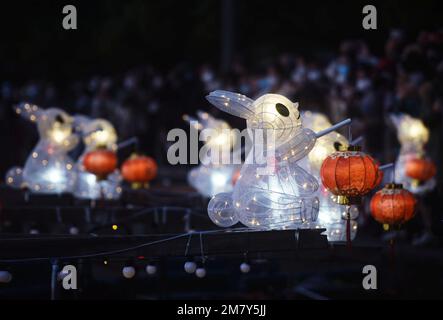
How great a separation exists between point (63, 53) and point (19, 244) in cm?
1625

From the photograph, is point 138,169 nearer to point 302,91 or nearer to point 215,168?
point 215,168

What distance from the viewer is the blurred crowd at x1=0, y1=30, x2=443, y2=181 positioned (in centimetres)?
1246

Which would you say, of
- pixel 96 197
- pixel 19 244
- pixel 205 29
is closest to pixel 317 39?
pixel 205 29

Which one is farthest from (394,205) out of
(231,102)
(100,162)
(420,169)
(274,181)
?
(100,162)

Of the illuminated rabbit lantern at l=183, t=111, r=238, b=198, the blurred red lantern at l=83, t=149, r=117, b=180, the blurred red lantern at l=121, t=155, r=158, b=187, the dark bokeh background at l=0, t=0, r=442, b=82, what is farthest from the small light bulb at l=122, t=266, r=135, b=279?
the dark bokeh background at l=0, t=0, r=442, b=82

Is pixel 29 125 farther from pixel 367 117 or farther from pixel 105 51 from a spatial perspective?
pixel 367 117

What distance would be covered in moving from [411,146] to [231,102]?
14.4 feet

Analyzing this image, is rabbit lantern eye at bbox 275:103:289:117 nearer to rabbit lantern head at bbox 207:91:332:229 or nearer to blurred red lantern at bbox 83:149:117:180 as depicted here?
rabbit lantern head at bbox 207:91:332:229

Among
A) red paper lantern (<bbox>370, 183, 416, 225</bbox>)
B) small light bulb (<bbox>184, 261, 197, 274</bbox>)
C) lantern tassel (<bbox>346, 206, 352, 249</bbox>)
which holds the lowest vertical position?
small light bulb (<bbox>184, 261, 197, 274</bbox>)

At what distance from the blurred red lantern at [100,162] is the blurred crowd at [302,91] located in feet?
12.1

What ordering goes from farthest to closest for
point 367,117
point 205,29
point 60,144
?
point 205,29
point 367,117
point 60,144

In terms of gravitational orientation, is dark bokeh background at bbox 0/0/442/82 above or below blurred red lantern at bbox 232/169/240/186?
above

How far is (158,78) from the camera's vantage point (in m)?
17.8

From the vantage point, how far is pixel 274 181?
7379 millimetres
